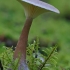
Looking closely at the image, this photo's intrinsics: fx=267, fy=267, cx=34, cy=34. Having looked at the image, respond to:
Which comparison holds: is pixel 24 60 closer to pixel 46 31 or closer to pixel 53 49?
pixel 53 49

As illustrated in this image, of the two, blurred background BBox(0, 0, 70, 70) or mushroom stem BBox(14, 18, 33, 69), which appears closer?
mushroom stem BBox(14, 18, 33, 69)

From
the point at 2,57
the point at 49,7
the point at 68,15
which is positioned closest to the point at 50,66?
the point at 2,57

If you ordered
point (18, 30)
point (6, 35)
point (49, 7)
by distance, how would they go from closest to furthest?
point (49, 7)
point (6, 35)
point (18, 30)

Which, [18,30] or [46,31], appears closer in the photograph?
[18,30]

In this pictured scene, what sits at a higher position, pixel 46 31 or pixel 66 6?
pixel 66 6

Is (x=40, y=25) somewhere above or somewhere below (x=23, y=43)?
above

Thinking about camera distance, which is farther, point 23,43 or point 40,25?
point 40,25

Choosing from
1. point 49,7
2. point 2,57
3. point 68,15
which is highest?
point 68,15

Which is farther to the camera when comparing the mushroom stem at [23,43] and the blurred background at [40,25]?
the blurred background at [40,25]
